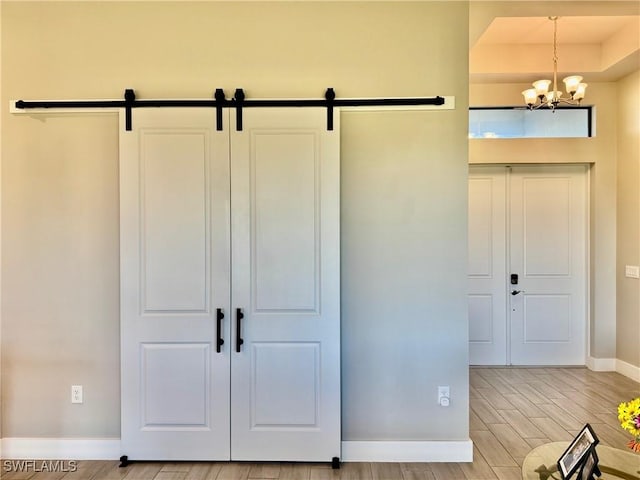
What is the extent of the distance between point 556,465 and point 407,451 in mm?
1130

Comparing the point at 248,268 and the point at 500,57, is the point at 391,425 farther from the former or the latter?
the point at 500,57

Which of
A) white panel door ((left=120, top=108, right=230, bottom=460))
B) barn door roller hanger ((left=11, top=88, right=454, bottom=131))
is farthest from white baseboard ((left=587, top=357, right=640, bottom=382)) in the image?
white panel door ((left=120, top=108, right=230, bottom=460))

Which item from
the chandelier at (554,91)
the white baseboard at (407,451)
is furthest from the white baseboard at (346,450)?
the chandelier at (554,91)

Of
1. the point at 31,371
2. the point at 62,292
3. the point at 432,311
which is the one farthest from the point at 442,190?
the point at 31,371

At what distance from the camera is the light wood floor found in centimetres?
235

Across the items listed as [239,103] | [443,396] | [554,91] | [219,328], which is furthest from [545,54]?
[219,328]

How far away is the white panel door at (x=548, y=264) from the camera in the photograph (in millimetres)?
4406

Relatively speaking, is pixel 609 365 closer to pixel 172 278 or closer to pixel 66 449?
pixel 172 278

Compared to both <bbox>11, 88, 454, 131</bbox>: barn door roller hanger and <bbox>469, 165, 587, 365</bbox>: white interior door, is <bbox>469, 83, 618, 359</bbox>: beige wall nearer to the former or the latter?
<bbox>469, 165, 587, 365</bbox>: white interior door

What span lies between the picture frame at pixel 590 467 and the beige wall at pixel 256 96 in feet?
3.76

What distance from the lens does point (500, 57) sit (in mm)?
4031

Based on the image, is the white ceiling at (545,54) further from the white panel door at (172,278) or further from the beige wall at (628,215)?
the white panel door at (172,278)

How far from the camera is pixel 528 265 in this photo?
14.6 ft

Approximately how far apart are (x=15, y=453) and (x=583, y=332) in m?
5.62
